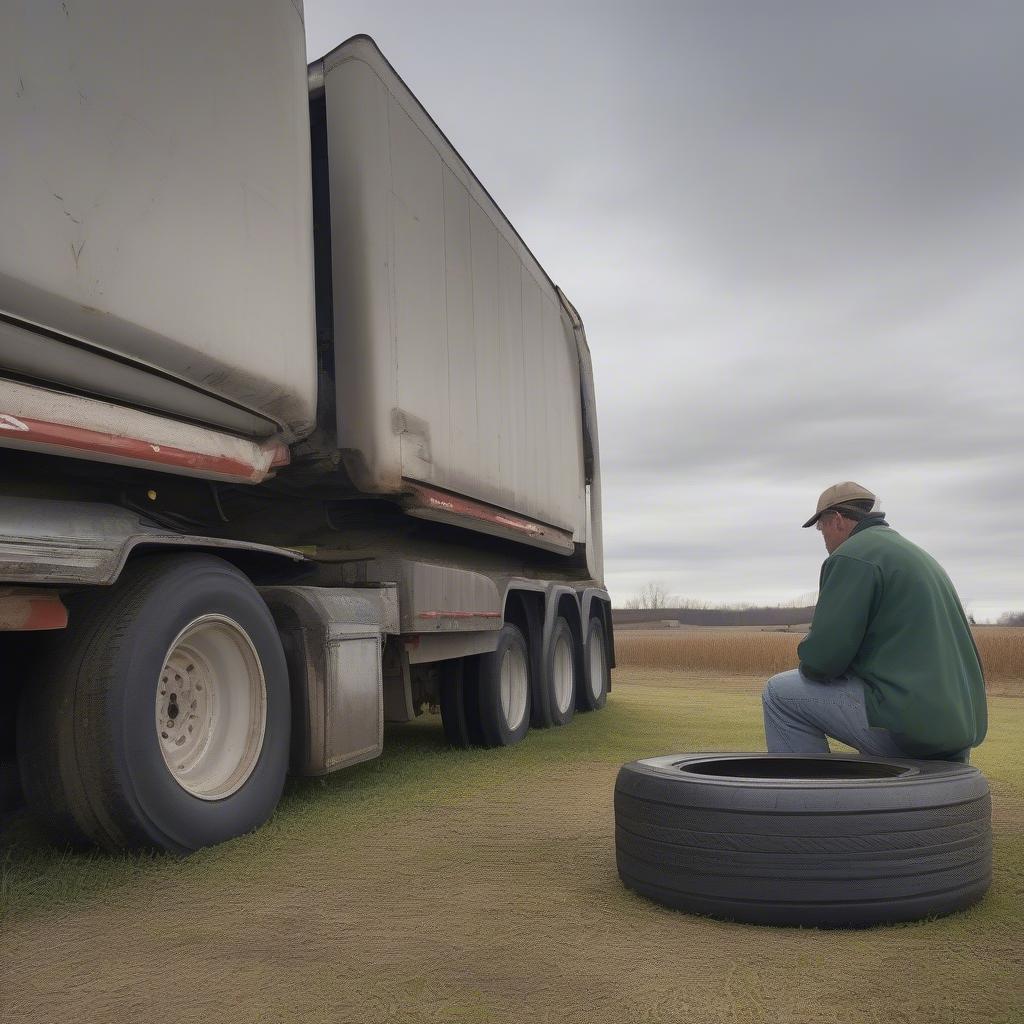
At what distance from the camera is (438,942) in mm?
2984

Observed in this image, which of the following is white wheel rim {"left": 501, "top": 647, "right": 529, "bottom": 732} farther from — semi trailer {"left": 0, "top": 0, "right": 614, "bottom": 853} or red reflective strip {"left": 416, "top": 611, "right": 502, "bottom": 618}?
semi trailer {"left": 0, "top": 0, "right": 614, "bottom": 853}

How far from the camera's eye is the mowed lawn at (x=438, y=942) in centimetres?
248

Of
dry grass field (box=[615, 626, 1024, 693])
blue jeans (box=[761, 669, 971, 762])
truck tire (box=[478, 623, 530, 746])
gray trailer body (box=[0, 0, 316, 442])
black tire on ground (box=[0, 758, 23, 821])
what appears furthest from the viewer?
dry grass field (box=[615, 626, 1024, 693])

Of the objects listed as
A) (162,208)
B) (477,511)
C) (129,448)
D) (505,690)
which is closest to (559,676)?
(505,690)

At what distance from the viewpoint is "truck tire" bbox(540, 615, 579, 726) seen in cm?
872

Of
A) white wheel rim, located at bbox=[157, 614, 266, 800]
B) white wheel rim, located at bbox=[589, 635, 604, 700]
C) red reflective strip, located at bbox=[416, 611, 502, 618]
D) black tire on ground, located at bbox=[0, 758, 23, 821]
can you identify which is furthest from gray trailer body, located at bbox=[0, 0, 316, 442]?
white wheel rim, located at bbox=[589, 635, 604, 700]

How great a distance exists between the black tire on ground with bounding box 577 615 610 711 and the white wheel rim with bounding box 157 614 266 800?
6.05 metres

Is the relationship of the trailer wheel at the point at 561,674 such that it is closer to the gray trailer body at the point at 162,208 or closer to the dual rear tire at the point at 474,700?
the dual rear tire at the point at 474,700

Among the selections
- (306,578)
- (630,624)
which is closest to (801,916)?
(306,578)

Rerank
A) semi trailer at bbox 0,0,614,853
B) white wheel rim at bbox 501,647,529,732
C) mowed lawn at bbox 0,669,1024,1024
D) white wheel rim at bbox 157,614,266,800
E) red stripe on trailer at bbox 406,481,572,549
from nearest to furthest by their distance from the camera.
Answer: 1. mowed lawn at bbox 0,669,1024,1024
2. semi trailer at bbox 0,0,614,853
3. white wheel rim at bbox 157,614,266,800
4. red stripe on trailer at bbox 406,481,572,549
5. white wheel rim at bbox 501,647,529,732

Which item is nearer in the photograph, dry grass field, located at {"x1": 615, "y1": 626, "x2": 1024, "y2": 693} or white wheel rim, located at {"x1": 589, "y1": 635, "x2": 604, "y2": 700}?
white wheel rim, located at {"x1": 589, "y1": 635, "x2": 604, "y2": 700}

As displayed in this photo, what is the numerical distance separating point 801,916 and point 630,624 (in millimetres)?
66840

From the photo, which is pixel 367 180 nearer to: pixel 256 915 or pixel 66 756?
pixel 66 756

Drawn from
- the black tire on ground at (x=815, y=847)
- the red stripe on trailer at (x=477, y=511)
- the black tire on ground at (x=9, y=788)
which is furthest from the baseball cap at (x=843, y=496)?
the black tire on ground at (x=9, y=788)
